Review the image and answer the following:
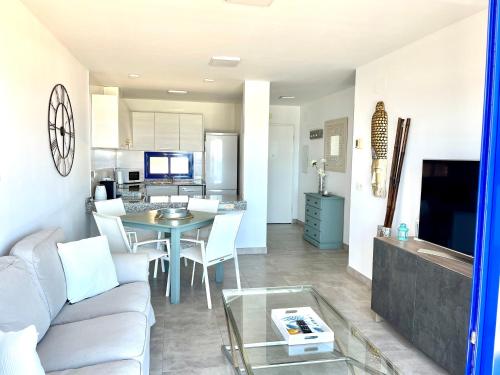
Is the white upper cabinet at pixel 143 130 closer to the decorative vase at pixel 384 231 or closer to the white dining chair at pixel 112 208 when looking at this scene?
the white dining chair at pixel 112 208

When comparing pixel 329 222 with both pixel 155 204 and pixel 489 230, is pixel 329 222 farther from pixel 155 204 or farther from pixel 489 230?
pixel 489 230

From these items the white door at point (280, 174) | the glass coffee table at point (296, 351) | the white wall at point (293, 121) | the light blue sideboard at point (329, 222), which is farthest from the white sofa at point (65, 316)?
the white wall at point (293, 121)

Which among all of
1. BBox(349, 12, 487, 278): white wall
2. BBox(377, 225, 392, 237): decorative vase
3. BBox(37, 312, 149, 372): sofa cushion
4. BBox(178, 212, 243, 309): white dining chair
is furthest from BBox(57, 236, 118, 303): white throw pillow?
BBox(349, 12, 487, 278): white wall

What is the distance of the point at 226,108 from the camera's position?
741cm

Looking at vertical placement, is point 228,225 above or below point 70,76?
below

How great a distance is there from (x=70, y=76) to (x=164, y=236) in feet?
6.63

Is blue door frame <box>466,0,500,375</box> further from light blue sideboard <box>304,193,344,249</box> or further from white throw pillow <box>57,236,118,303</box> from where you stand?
light blue sideboard <box>304,193,344,249</box>

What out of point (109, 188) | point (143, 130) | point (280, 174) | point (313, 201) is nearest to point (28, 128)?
point (109, 188)

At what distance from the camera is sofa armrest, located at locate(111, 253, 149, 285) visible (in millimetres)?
2824

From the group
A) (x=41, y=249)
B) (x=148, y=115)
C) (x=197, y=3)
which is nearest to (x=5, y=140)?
(x=41, y=249)

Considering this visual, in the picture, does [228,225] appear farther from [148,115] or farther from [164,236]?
[148,115]

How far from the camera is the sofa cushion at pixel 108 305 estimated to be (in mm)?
2225

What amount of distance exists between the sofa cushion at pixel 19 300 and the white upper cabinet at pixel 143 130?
5123 mm

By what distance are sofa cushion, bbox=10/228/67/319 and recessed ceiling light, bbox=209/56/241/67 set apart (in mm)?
2440
